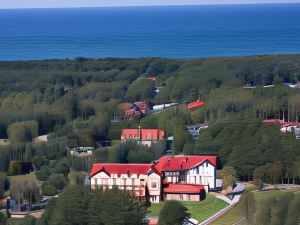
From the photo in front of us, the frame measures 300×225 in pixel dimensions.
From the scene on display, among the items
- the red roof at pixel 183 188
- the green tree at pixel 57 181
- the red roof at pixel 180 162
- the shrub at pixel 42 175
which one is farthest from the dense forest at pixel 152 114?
the red roof at pixel 183 188

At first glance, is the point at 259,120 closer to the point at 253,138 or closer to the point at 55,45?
the point at 253,138

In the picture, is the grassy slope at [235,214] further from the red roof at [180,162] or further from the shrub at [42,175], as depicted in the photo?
the shrub at [42,175]

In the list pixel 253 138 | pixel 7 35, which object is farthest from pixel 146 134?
pixel 7 35

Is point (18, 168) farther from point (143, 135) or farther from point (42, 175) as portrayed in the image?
point (143, 135)

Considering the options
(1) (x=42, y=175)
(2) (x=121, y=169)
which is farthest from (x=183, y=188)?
(1) (x=42, y=175)

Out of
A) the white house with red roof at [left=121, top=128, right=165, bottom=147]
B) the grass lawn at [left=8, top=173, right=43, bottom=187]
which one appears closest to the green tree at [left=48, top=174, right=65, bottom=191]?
the grass lawn at [left=8, top=173, right=43, bottom=187]

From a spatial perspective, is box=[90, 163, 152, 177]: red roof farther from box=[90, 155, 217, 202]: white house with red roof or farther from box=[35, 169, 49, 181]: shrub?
box=[35, 169, 49, 181]: shrub
